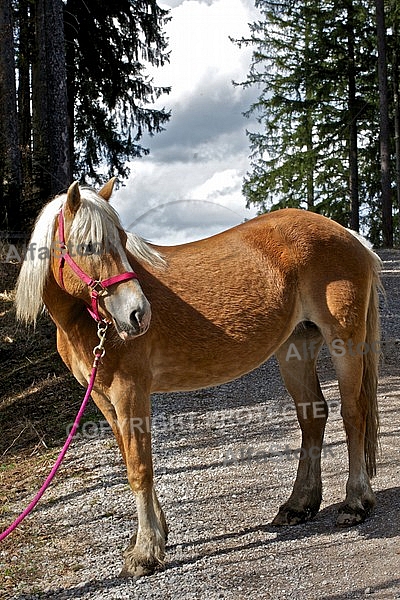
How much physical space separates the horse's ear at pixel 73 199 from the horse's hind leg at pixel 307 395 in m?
1.77

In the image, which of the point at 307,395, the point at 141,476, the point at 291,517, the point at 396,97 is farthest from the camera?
the point at 396,97

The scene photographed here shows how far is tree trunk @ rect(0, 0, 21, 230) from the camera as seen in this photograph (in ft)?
34.4

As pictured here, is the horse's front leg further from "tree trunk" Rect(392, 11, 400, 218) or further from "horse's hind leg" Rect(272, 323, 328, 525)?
"tree trunk" Rect(392, 11, 400, 218)

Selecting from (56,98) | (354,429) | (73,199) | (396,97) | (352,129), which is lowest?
(354,429)

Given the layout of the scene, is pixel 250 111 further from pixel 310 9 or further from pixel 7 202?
pixel 7 202

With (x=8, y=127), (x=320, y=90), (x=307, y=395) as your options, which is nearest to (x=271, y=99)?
(x=320, y=90)

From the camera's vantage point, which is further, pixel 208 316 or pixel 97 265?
pixel 208 316

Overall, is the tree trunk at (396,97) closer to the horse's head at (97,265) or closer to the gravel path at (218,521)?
the gravel path at (218,521)

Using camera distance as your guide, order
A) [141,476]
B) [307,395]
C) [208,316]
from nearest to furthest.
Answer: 1. [141,476]
2. [208,316]
3. [307,395]

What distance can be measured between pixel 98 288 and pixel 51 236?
0.40 meters

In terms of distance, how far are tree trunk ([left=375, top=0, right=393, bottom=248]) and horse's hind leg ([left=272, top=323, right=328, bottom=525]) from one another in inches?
630

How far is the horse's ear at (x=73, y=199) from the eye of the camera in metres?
3.03

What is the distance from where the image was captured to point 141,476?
3.29 m

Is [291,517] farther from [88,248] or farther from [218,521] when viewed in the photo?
[88,248]
